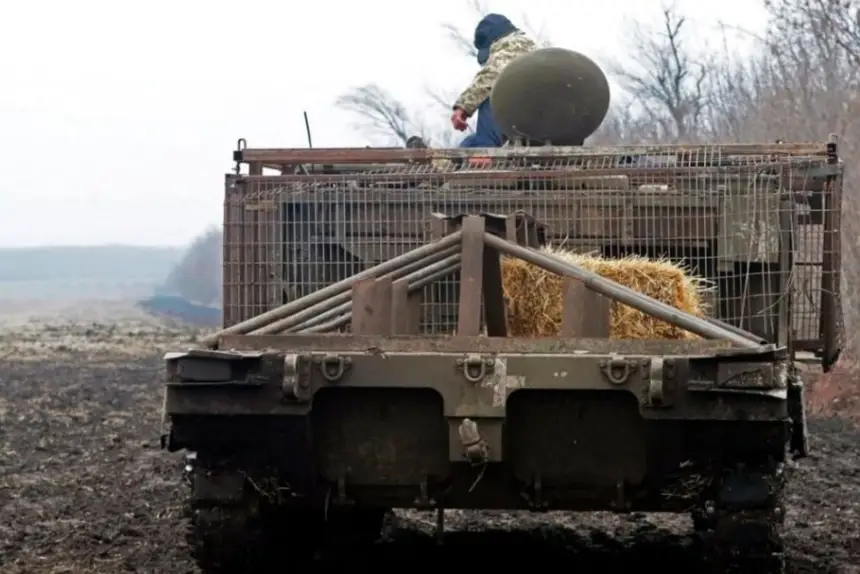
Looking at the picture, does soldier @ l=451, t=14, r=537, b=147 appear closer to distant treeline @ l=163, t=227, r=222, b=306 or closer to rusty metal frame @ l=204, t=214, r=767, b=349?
rusty metal frame @ l=204, t=214, r=767, b=349

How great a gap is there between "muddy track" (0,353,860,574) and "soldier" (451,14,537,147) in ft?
7.67

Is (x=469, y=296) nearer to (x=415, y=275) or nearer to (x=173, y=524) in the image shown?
(x=415, y=275)

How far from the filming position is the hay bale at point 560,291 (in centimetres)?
769

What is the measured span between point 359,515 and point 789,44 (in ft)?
80.2

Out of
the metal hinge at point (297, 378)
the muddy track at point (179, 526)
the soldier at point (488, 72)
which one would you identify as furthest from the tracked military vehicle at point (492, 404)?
the soldier at point (488, 72)

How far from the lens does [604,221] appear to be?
8.70 meters

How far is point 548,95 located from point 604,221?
1.36m

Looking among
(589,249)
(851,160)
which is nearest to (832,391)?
(851,160)

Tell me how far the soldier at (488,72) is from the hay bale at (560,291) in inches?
111

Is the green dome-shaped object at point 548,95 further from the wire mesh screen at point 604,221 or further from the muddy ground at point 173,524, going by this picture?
the muddy ground at point 173,524

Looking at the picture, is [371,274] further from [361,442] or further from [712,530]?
[712,530]

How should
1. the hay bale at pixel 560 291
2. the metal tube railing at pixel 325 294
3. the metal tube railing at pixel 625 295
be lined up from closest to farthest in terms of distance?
1. the metal tube railing at pixel 625 295
2. the metal tube railing at pixel 325 294
3. the hay bale at pixel 560 291

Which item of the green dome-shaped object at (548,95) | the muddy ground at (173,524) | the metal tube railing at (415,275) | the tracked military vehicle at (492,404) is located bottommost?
the muddy ground at (173,524)

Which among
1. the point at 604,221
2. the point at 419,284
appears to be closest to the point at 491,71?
the point at 604,221
